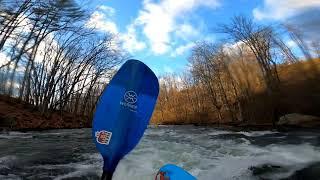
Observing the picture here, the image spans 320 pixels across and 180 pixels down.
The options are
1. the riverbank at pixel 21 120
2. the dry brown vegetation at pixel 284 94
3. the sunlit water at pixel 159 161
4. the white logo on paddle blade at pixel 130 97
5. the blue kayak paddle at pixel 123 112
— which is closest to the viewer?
the blue kayak paddle at pixel 123 112

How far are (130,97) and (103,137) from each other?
1.22 feet

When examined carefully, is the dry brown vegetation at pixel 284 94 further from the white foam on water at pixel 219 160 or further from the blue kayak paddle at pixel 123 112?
the blue kayak paddle at pixel 123 112

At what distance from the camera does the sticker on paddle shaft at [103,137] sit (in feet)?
8.76

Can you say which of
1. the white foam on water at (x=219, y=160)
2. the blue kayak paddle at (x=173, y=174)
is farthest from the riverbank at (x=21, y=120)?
the blue kayak paddle at (x=173, y=174)

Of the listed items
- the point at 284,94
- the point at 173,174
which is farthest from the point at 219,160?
the point at 284,94

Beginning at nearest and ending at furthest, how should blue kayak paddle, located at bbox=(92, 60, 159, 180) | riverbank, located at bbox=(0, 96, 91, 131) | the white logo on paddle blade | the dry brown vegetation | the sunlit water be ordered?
1. blue kayak paddle, located at bbox=(92, 60, 159, 180)
2. the white logo on paddle blade
3. the sunlit water
4. riverbank, located at bbox=(0, 96, 91, 131)
5. the dry brown vegetation

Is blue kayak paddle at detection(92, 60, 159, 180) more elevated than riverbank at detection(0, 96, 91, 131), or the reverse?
riverbank at detection(0, 96, 91, 131)

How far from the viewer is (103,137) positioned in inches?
105

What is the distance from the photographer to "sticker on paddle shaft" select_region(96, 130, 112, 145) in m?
2.67

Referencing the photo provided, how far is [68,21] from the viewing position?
19.7 metres

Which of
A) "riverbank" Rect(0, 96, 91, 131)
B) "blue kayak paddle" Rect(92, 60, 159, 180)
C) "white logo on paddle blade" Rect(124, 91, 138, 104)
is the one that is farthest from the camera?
"riverbank" Rect(0, 96, 91, 131)

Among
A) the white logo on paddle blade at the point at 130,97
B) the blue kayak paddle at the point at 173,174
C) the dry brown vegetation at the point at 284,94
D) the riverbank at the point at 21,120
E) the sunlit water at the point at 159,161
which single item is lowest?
the sunlit water at the point at 159,161

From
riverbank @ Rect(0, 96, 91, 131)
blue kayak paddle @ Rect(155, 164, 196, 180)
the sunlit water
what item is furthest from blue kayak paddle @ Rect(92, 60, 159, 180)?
riverbank @ Rect(0, 96, 91, 131)

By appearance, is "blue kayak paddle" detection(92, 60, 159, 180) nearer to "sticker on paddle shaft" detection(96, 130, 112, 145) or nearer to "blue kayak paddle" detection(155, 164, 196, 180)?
"sticker on paddle shaft" detection(96, 130, 112, 145)
